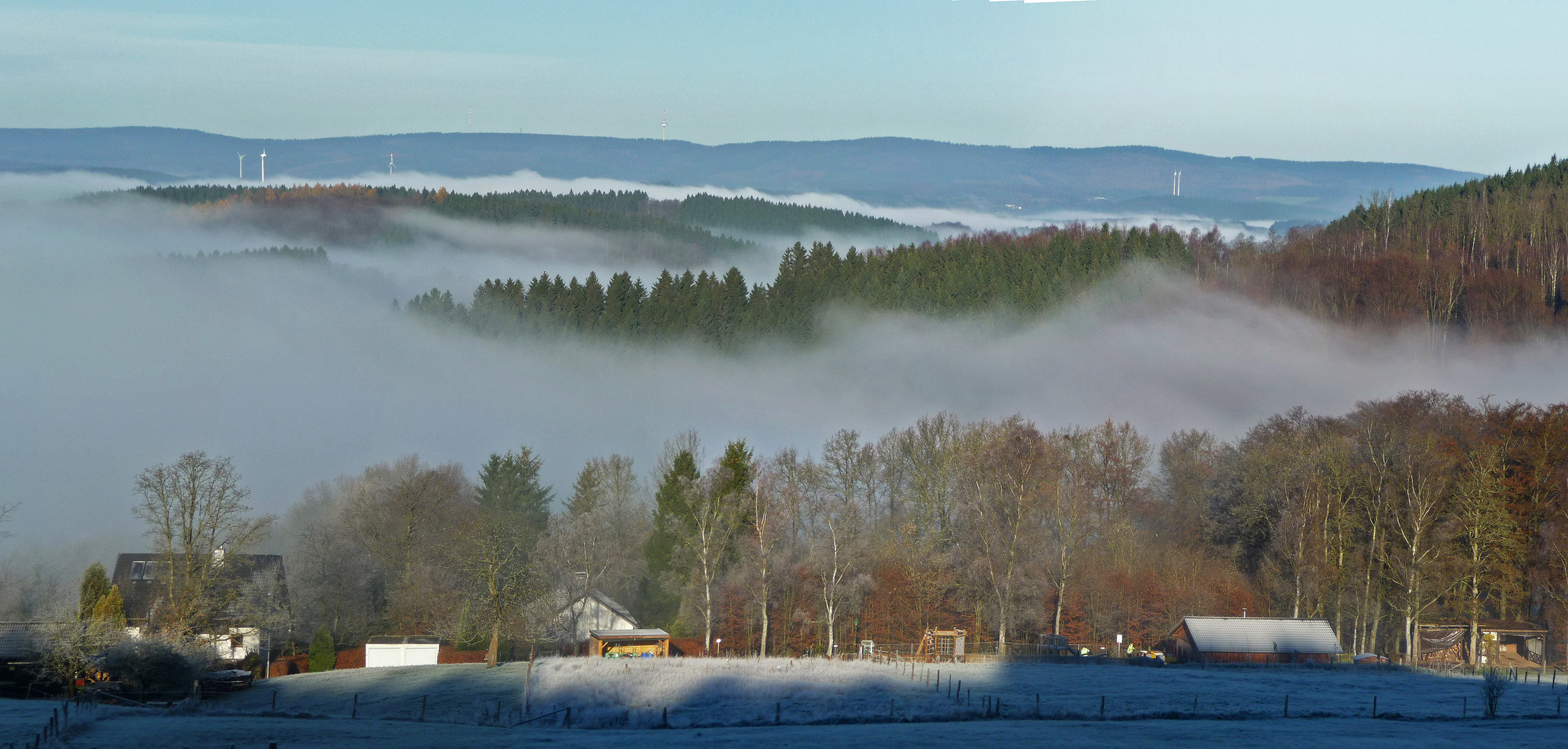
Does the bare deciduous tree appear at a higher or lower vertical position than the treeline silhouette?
lower

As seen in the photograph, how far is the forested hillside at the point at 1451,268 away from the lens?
17225 cm

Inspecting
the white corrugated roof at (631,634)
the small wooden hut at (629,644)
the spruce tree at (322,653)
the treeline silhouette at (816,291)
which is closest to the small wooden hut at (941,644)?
the small wooden hut at (629,644)

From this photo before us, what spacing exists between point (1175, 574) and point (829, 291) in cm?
10772

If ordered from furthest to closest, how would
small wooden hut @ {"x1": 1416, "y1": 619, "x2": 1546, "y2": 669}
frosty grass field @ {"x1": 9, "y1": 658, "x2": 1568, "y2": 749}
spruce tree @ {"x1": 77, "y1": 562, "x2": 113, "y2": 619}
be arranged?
1. small wooden hut @ {"x1": 1416, "y1": 619, "x2": 1546, "y2": 669}
2. spruce tree @ {"x1": 77, "y1": 562, "x2": 113, "y2": 619}
3. frosty grass field @ {"x1": 9, "y1": 658, "x2": 1568, "y2": 749}

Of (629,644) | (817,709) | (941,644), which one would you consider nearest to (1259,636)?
(941,644)

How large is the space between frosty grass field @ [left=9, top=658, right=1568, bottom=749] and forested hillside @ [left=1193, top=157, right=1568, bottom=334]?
124975 millimetres

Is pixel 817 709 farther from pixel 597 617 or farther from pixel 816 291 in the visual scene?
pixel 816 291

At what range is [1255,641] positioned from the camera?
70188mm

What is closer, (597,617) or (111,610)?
(111,610)

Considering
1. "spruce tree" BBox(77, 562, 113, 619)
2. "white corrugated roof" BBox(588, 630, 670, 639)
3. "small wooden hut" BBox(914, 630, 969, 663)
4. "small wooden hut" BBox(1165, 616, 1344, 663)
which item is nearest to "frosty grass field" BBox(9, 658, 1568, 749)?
"small wooden hut" BBox(1165, 616, 1344, 663)

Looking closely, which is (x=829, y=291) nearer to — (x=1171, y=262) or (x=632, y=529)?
(x=1171, y=262)

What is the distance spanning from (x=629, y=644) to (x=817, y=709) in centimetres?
2369

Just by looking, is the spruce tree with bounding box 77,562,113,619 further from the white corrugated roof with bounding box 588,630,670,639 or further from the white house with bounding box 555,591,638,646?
the white corrugated roof with bounding box 588,630,670,639

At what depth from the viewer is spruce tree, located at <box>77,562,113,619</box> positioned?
2653 inches
